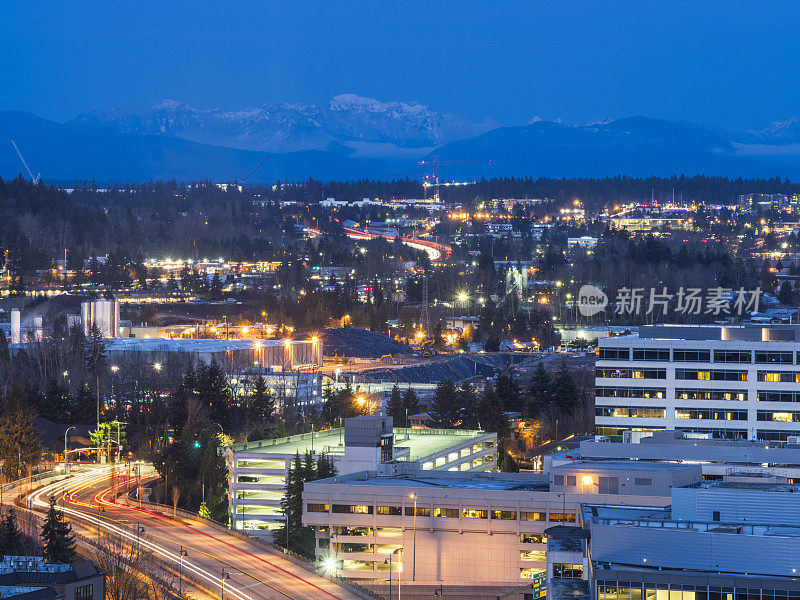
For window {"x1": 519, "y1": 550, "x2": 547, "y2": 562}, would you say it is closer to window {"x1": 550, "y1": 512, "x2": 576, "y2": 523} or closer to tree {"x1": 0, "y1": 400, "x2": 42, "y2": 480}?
A: window {"x1": 550, "y1": 512, "x2": 576, "y2": 523}

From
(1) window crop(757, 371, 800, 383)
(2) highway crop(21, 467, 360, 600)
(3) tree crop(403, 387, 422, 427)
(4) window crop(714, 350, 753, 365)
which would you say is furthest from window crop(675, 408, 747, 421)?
(2) highway crop(21, 467, 360, 600)

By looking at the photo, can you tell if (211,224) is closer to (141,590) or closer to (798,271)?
(798,271)

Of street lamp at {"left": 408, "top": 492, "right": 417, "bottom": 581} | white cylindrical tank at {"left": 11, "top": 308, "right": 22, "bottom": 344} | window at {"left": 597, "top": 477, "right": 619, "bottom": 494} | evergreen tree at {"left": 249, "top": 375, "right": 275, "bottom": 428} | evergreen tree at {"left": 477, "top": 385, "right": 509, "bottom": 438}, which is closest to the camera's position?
street lamp at {"left": 408, "top": 492, "right": 417, "bottom": 581}

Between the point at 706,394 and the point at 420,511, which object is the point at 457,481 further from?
the point at 706,394

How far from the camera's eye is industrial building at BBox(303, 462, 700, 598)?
127 feet

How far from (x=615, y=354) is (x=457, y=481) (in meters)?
15.6

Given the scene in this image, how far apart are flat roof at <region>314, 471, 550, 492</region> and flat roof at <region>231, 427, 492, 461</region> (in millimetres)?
4411

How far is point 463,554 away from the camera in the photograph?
39250 mm

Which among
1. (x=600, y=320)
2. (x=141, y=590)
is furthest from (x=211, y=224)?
(x=141, y=590)

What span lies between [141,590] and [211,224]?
144181 mm

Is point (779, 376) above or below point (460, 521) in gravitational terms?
above

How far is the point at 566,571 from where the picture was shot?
2973 cm

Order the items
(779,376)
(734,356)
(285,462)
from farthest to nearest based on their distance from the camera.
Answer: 1. (734,356)
2. (779,376)
3. (285,462)

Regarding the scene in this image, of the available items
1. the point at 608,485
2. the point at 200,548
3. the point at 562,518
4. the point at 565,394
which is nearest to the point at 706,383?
the point at 565,394
